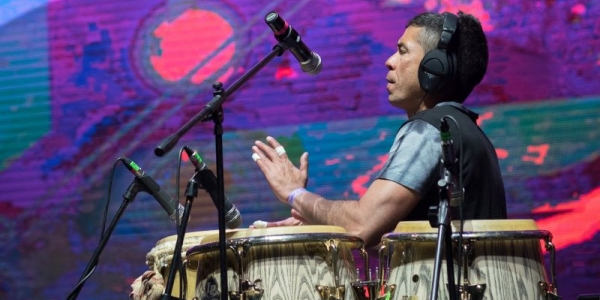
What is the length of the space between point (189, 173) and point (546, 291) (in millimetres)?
2573

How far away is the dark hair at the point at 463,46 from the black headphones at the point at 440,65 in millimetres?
63

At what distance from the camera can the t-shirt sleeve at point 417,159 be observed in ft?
10.1

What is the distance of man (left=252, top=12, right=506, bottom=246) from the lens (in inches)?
122

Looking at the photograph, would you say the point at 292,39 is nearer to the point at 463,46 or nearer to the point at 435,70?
the point at 435,70

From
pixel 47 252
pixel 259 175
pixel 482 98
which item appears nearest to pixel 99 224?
pixel 47 252

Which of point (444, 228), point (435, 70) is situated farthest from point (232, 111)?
point (444, 228)

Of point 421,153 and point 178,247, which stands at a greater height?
point 421,153

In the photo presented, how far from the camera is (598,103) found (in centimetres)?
434

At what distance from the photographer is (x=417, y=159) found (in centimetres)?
309

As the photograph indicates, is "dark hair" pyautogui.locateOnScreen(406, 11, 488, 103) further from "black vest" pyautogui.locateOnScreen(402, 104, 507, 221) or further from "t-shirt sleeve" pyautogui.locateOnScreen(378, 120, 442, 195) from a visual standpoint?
"t-shirt sleeve" pyautogui.locateOnScreen(378, 120, 442, 195)

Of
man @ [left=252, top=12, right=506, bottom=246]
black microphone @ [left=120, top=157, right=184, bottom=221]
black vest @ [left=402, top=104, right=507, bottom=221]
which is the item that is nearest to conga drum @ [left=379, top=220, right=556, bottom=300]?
man @ [left=252, top=12, right=506, bottom=246]

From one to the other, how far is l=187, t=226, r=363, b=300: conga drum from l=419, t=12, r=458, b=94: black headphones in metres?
0.76

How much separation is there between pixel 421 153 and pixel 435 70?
0.38 metres

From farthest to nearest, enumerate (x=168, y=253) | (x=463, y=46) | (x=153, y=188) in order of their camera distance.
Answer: (x=168, y=253), (x=463, y=46), (x=153, y=188)
